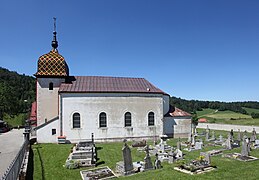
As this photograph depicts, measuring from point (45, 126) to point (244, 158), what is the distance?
18.2 meters

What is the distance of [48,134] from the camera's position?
2039 cm

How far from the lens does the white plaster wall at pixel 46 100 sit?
72.2 ft

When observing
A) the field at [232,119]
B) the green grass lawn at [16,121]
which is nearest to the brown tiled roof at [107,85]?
the field at [232,119]

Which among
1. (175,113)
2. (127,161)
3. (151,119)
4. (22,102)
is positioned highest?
(22,102)

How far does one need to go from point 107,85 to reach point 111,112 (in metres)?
3.45

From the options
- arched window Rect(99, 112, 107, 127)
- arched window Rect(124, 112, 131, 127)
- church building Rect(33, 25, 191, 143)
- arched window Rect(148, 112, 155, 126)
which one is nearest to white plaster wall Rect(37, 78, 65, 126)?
church building Rect(33, 25, 191, 143)

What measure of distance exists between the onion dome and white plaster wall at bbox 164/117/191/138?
1409cm

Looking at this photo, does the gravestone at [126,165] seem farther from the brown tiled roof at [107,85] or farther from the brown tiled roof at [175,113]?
the brown tiled roof at [175,113]

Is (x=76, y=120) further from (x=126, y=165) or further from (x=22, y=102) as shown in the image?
(x=22, y=102)

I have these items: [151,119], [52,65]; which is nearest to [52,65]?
[52,65]

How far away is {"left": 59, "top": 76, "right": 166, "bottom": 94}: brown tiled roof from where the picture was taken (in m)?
22.0

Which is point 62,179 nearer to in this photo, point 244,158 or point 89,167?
point 89,167

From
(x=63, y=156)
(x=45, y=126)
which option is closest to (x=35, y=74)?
(x=45, y=126)

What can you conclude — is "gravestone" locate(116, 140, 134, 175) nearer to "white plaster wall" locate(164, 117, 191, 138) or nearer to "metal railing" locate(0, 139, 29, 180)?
"metal railing" locate(0, 139, 29, 180)
